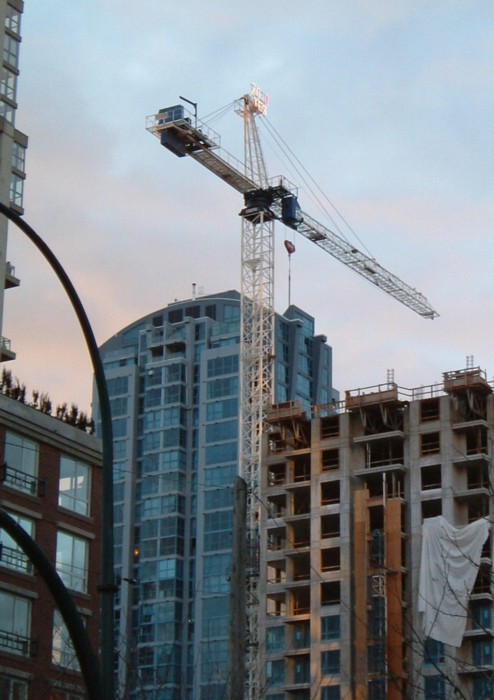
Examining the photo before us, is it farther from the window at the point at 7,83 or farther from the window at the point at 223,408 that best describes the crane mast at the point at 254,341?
the window at the point at 7,83

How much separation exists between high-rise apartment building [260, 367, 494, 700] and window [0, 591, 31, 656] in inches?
2504

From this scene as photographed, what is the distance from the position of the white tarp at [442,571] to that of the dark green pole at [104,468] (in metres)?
93.3

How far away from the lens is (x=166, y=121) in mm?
159500

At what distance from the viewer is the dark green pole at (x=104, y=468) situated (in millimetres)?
18625

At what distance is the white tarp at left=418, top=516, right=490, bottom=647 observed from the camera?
111m

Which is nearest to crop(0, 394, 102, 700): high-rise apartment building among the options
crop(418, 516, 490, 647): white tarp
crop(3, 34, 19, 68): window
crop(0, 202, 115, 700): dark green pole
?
crop(0, 202, 115, 700): dark green pole

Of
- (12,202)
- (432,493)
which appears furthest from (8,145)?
(432,493)

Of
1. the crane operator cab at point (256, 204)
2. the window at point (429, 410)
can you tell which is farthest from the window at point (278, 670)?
the crane operator cab at point (256, 204)

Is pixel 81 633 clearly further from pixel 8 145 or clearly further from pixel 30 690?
pixel 8 145

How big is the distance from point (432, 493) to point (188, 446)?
79.8 meters

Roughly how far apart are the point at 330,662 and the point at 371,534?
10770 millimetres

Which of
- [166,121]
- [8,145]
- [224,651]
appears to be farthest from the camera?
[224,651]

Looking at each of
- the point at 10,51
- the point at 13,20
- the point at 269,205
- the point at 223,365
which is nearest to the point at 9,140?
the point at 10,51

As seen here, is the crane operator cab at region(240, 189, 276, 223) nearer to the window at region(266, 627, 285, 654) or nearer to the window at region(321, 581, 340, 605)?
the window at region(266, 627, 285, 654)
